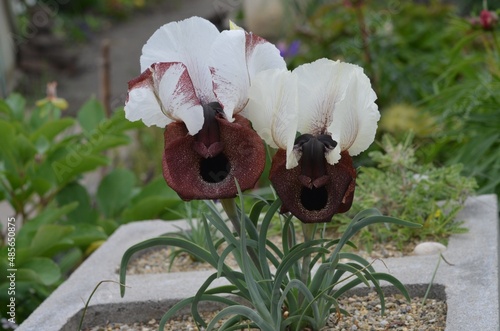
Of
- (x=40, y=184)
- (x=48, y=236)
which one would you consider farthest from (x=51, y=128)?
(x=48, y=236)

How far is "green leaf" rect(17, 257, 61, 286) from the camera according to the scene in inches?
96.9

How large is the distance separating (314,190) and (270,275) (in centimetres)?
25

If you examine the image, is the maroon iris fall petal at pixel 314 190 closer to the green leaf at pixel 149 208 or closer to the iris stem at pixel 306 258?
the iris stem at pixel 306 258

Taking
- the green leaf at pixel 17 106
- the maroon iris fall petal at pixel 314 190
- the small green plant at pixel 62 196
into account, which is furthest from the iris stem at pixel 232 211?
the green leaf at pixel 17 106

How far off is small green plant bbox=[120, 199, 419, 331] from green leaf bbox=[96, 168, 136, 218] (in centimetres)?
163

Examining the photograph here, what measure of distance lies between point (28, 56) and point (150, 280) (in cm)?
756

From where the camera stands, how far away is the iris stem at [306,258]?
149 cm

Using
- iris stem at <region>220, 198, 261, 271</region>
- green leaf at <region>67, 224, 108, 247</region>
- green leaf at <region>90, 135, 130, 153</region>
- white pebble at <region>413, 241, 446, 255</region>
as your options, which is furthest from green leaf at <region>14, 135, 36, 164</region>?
iris stem at <region>220, 198, 261, 271</region>

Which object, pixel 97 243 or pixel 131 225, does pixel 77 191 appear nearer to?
pixel 97 243

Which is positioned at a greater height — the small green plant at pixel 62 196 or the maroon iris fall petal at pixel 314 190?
the maroon iris fall petal at pixel 314 190

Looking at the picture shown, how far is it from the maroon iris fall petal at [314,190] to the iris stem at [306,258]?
10cm

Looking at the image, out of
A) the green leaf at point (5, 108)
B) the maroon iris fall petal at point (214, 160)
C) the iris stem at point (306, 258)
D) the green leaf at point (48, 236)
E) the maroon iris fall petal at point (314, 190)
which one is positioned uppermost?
the maroon iris fall petal at point (214, 160)

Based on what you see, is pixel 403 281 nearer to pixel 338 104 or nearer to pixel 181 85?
pixel 338 104

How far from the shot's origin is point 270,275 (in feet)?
5.15
